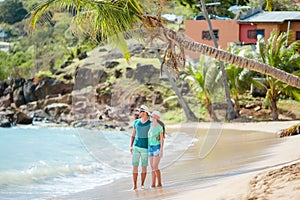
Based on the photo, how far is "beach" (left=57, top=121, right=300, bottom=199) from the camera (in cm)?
651

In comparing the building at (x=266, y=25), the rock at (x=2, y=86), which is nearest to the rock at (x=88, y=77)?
the rock at (x=2, y=86)

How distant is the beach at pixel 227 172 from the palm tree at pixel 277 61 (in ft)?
13.3

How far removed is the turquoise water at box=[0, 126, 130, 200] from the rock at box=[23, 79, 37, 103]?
8472 millimetres

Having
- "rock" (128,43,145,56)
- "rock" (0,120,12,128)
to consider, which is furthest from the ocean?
"rock" (128,43,145,56)

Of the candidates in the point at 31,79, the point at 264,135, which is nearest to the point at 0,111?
the point at 31,79

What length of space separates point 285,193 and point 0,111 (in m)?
23.6

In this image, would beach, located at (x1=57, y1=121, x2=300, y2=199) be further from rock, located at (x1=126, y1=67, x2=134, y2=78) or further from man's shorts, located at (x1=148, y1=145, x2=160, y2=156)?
rock, located at (x1=126, y1=67, x2=134, y2=78)

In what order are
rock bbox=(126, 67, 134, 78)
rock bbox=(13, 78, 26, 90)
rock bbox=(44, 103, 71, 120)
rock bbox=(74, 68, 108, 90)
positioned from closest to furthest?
rock bbox=(44, 103, 71, 120)
rock bbox=(126, 67, 134, 78)
rock bbox=(74, 68, 108, 90)
rock bbox=(13, 78, 26, 90)

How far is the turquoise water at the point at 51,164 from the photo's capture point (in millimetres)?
9836

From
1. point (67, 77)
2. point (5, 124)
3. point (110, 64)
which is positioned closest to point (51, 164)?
point (5, 124)

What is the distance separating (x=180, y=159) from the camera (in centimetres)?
1173

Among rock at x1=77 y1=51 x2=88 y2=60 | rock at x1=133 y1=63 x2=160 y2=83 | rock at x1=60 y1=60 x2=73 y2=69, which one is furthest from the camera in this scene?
rock at x1=77 y1=51 x2=88 y2=60

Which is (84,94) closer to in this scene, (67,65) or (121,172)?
(67,65)

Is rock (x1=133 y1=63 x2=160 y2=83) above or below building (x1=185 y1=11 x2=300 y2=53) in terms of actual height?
below
